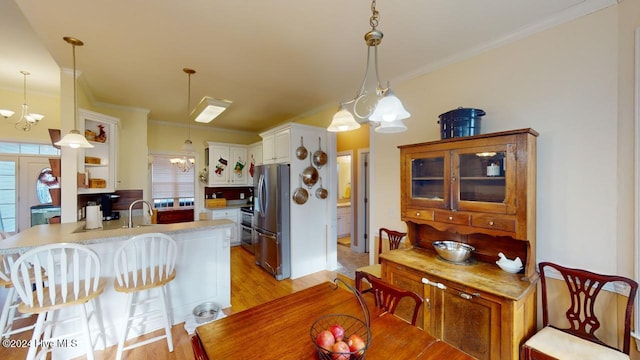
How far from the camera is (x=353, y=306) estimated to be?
1523mm

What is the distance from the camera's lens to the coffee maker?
380 centimetres

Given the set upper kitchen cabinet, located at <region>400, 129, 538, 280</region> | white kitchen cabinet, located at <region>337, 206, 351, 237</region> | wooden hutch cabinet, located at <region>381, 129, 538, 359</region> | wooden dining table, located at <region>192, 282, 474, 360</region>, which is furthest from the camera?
white kitchen cabinet, located at <region>337, 206, 351, 237</region>

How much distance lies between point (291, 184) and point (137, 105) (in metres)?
2.95

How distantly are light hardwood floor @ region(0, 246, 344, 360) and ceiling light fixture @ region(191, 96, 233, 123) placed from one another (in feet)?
8.20

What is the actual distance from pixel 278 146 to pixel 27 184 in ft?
14.5

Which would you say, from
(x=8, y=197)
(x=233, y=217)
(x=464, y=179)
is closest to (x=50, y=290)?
(x=464, y=179)

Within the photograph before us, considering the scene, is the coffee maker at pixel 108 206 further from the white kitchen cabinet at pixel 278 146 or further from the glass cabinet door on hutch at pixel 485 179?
the glass cabinet door on hutch at pixel 485 179

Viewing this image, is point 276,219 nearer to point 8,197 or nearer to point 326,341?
point 326,341

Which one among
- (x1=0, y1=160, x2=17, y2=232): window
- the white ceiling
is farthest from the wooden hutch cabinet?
(x1=0, y1=160, x2=17, y2=232): window

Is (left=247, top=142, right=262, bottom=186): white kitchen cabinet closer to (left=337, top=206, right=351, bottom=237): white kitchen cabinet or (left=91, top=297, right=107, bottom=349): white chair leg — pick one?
(left=337, top=206, right=351, bottom=237): white kitchen cabinet

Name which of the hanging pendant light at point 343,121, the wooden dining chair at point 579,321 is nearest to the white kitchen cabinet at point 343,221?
the wooden dining chair at point 579,321

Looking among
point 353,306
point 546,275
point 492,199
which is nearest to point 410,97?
point 492,199

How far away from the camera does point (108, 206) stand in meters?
3.88

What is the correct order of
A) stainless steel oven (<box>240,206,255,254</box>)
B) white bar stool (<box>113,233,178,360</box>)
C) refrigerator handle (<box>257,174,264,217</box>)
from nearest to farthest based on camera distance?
white bar stool (<box>113,233,178,360</box>), refrigerator handle (<box>257,174,264,217</box>), stainless steel oven (<box>240,206,255,254</box>)
